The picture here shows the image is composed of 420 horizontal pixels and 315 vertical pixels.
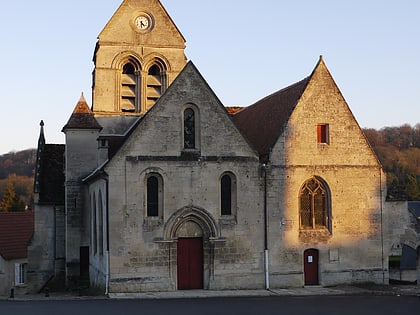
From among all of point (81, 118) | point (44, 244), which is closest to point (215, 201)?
point (81, 118)

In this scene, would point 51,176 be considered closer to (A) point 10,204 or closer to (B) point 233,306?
(B) point 233,306

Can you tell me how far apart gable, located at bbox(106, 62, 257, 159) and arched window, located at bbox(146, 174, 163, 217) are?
1.08 meters

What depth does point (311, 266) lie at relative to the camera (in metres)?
26.6

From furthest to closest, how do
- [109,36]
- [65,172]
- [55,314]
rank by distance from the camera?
[109,36]
[65,172]
[55,314]

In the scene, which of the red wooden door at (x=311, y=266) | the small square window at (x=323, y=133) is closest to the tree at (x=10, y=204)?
the red wooden door at (x=311, y=266)

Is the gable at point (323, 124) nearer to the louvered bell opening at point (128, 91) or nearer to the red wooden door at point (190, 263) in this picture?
the red wooden door at point (190, 263)

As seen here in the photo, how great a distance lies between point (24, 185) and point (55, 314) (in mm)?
92555

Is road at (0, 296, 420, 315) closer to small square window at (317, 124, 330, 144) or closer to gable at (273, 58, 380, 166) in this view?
gable at (273, 58, 380, 166)

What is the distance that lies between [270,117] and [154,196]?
26.3 ft

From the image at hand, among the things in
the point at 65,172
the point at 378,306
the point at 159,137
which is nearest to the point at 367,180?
the point at 378,306

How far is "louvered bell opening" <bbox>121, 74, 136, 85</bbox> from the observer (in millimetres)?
34562

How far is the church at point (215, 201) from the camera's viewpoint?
79.5 ft

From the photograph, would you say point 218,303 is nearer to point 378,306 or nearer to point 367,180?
point 378,306

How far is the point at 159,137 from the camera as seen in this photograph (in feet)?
80.8
